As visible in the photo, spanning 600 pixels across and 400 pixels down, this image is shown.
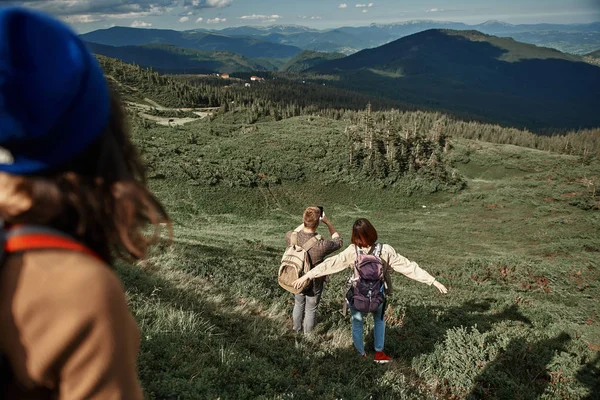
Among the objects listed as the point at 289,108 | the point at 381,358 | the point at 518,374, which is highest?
the point at 381,358

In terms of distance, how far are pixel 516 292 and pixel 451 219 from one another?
2255 centimetres

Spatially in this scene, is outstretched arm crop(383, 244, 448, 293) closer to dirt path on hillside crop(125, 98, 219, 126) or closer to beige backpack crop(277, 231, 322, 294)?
beige backpack crop(277, 231, 322, 294)

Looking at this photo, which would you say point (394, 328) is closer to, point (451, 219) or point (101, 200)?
point (101, 200)

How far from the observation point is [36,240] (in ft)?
3.43

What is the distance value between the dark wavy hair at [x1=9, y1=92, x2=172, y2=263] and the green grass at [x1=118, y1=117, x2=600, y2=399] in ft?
→ 5.92

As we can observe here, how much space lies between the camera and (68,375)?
105 cm

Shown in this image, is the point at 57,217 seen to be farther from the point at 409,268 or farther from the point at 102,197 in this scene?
the point at 409,268

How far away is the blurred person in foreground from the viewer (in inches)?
39.4

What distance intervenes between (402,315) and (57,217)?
362 inches

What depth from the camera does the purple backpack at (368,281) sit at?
20.8 feet

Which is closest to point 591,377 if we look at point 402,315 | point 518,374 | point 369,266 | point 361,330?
point 518,374

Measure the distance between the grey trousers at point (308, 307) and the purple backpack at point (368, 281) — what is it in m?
0.95

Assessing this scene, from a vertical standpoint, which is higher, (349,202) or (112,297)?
(112,297)

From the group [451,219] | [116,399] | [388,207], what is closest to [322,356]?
[116,399]
